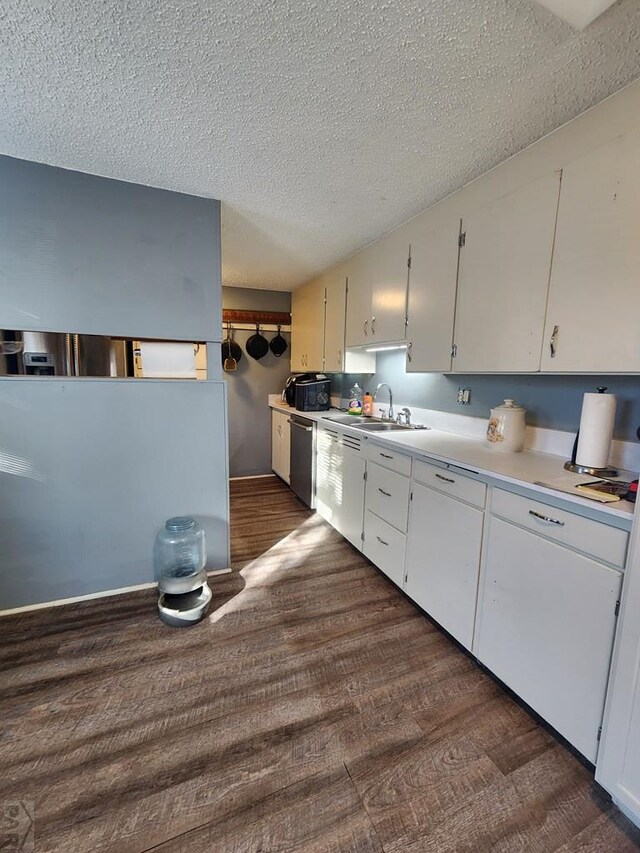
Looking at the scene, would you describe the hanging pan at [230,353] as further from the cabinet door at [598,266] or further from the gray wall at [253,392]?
the cabinet door at [598,266]

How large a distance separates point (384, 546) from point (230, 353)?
3.03 m

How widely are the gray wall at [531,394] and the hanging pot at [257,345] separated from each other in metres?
1.93

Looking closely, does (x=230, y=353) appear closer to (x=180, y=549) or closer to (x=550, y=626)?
(x=180, y=549)

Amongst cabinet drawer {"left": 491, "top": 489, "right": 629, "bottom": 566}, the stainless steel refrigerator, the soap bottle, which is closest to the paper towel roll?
cabinet drawer {"left": 491, "top": 489, "right": 629, "bottom": 566}

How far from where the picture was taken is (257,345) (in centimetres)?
447

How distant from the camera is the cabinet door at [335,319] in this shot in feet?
10.9

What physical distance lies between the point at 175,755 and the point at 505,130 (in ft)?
9.16

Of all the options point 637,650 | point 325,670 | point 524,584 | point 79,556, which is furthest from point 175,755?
point 637,650

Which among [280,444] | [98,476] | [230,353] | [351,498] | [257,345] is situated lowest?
[351,498]

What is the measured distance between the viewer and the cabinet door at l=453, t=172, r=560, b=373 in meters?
1.58

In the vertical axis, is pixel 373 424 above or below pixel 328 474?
above

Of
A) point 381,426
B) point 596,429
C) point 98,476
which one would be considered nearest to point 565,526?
point 596,429

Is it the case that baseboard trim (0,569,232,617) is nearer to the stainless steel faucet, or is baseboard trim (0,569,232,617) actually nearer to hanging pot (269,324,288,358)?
the stainless steel faucet

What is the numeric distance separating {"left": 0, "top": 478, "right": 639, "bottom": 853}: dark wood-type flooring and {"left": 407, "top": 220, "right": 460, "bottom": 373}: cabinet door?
5.15 ft
